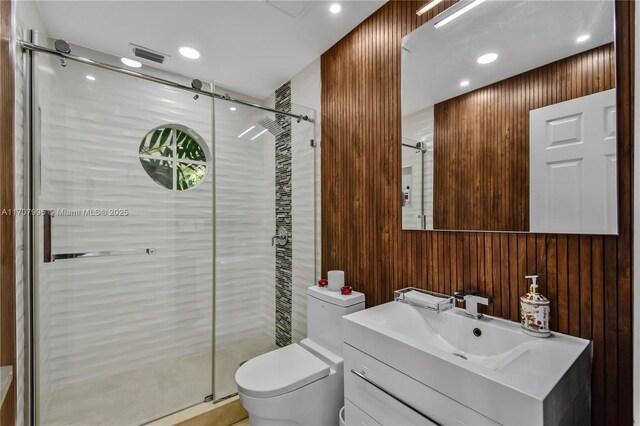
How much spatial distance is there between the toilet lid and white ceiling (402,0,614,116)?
1497 millimetres

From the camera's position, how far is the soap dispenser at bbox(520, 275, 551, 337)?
3.36 ft

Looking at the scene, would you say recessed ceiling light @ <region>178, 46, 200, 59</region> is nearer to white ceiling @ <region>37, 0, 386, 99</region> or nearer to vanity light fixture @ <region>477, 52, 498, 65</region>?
white ceiling @ <region>37, 0, 386, 99</region>

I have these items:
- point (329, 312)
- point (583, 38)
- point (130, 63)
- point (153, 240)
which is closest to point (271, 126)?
point (130, 63)

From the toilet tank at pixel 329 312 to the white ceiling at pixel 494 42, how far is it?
1.14 metres

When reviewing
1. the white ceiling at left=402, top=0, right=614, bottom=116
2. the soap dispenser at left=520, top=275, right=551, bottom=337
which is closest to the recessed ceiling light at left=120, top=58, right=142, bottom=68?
the white ceiling at left=402, top=0, right=614, bottom=116

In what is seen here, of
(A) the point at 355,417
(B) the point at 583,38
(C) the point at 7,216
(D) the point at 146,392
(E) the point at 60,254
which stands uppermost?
(B) the point at 583,38

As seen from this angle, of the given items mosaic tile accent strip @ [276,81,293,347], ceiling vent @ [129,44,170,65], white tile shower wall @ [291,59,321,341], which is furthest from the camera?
mosaic tile accent strip @ [276,81,293,347]

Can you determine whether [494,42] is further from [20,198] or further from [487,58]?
[20,198]

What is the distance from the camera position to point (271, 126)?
2.33 meters

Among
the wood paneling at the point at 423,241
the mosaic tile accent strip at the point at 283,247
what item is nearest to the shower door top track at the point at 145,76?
the mosaic tile accent strip at the point at 283,247

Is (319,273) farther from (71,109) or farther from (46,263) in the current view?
(71,109)

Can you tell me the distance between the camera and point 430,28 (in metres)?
1.44

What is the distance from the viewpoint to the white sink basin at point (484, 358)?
28.9 inches

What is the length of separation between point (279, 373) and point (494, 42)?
6.20 ft
